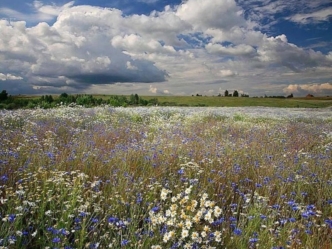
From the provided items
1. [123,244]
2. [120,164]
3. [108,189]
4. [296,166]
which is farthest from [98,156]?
[296,166]

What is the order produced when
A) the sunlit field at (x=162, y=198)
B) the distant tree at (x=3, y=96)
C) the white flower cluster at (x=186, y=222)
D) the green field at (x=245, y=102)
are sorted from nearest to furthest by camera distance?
1. the white flower cluster at (x=186, y=222)
2. the sunlit field at (x=162, y=198)
3. the distant tree at (x=3, y=96)
4. the green field at (x=245, y=102)

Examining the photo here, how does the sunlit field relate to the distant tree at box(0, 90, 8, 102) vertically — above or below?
below

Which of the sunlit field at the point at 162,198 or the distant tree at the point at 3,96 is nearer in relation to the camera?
the sunlit field at the point at 162,198

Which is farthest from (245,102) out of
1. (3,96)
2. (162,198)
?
(162,198)

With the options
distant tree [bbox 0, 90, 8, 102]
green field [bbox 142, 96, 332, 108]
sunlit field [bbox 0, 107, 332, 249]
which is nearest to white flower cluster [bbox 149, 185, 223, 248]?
sunlit field [bbox 0, 107, 332, 249]

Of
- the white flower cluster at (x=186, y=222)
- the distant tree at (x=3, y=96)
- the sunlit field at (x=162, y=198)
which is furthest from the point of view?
the distant tree at (x=3, y=96)

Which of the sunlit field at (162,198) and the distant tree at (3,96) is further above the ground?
the distant tree at (3,96)

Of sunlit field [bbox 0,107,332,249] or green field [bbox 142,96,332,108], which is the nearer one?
sunlit field [bbox 0,107,332,249]

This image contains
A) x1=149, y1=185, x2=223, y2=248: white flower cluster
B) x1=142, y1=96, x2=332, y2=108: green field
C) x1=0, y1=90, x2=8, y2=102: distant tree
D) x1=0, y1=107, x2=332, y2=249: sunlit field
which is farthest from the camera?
x1=142, y1=96, x2=332, y2=108: green field

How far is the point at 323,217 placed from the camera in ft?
13.4

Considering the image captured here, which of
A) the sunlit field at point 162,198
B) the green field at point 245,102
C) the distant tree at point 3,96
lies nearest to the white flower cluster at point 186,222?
the sunlit field at point 162,198

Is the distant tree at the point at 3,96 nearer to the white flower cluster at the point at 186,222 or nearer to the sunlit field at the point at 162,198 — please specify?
the sunlit field at the point at 162,198

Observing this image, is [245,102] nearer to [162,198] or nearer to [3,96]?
[3,96]

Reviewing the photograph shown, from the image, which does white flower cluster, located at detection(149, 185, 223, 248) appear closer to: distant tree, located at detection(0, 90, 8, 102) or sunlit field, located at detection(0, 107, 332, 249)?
sunlit field, located at detection(0, 107, 332, 249)
